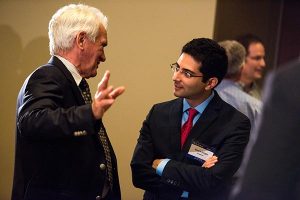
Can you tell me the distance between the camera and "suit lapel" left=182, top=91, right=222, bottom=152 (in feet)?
7.71

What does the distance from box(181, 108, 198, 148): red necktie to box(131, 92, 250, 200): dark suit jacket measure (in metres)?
0.03

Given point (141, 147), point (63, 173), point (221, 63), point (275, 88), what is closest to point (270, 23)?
point (221, 63)

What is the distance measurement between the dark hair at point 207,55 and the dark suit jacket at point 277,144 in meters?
1.28

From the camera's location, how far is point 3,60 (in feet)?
10.8

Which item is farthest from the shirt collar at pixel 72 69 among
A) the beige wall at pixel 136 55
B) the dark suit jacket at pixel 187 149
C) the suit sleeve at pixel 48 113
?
the beige wall at pixel 136 55

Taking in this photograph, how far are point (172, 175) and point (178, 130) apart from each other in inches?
9.1

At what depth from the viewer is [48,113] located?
1.85 meters

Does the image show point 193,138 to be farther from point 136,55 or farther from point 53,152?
point 136,55

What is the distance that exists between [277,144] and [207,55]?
1326 mm

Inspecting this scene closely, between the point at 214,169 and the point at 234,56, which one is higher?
the point at 234,56

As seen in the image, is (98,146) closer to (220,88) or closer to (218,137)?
(218,137)

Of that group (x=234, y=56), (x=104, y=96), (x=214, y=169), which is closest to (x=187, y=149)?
(x=214, y=169)

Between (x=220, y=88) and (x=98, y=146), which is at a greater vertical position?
(x=220, y=88)

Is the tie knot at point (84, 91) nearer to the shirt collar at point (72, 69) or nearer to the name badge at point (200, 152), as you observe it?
the shirt collar at point (72, 69)
